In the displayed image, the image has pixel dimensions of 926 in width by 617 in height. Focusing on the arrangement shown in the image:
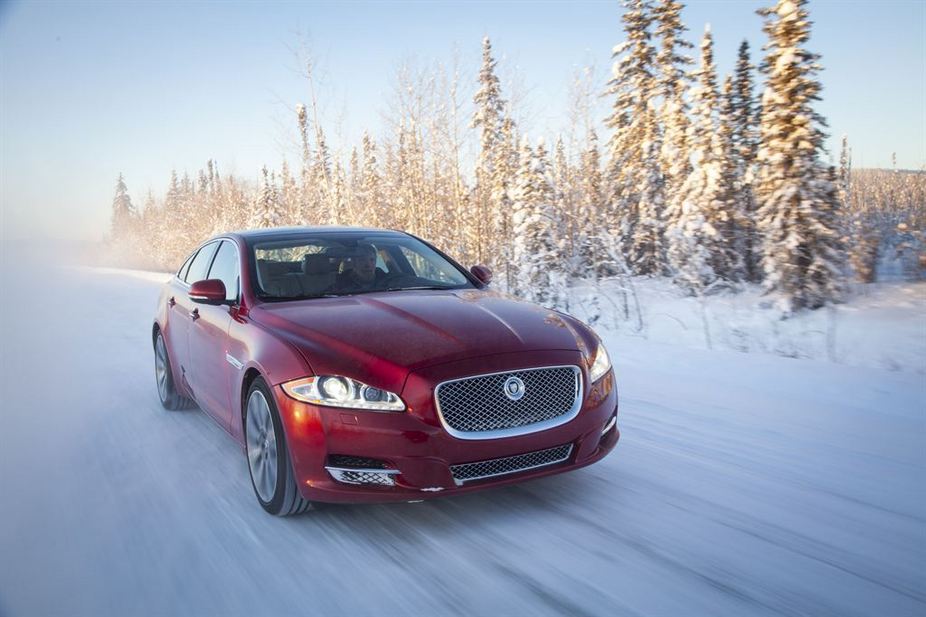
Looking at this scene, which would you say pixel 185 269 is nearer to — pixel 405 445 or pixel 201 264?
pixel 201 264

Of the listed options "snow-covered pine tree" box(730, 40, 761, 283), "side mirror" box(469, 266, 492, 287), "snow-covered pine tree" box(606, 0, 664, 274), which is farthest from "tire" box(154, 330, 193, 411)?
"snow-covered pine tree" box(606, 0, 664, 274)

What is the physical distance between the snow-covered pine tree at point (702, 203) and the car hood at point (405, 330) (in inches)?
620

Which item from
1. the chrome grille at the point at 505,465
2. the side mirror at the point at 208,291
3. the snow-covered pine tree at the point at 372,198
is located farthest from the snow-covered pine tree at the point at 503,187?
the chrome grille at the point at 505,465

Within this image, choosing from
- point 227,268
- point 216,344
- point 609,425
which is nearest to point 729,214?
point 227,268

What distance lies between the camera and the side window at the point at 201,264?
222 inches

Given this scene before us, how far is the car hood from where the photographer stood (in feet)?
10.7

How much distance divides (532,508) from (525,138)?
2240 centimetres

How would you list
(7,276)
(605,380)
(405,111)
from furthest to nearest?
(7,276) < (405,111) < (605,380)

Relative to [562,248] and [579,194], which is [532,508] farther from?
[579,194]

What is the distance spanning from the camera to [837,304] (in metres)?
17.2

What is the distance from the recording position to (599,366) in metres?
3.74

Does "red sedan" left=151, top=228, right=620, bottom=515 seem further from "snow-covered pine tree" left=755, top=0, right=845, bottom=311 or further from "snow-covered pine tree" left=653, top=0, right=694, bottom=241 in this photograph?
"snow-covered pine tree" left=653, top=0, right=694, bottom=241

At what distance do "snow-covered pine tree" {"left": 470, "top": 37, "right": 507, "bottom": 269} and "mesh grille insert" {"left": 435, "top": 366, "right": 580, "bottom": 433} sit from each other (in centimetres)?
1891

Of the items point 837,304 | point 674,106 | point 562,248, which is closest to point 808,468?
point 837,304
